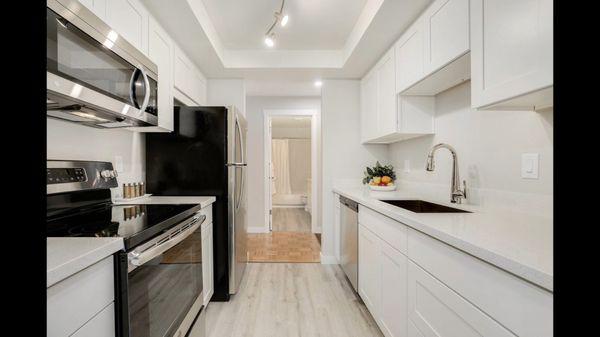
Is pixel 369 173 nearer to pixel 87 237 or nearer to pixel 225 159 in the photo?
pixel 225 159

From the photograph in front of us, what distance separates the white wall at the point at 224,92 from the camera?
10.9ft

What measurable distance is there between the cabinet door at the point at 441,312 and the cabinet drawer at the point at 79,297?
1.23 meters

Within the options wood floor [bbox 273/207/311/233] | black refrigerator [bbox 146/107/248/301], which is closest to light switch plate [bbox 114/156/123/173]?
black refrigerator [bbox 146/107/248/301]

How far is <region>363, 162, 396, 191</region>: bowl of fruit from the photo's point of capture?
269cm

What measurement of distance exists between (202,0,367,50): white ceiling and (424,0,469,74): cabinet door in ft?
2.30

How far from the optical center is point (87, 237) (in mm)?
967

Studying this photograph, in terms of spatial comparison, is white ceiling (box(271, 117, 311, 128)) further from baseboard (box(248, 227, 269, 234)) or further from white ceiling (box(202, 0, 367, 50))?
white ceiling (box(202, 0, 367, 50))

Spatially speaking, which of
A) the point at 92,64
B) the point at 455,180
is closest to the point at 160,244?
the point at 92,64

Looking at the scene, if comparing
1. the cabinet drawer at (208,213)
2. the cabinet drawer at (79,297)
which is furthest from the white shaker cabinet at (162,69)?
the cabinet drawer at (79,297)

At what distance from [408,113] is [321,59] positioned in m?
1.27

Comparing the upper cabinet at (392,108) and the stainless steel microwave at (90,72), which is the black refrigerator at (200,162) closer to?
the stainless steel microwave at (90,72)
